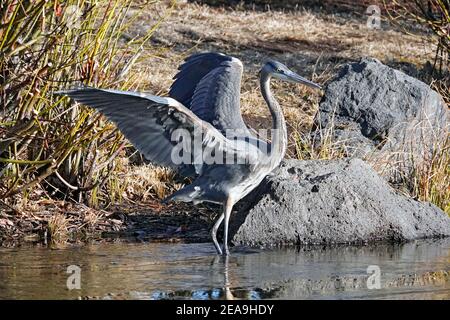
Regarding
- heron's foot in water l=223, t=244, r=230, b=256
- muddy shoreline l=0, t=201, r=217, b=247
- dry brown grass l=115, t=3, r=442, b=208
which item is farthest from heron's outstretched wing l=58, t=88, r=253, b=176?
dry brown grass l=115, t=3, r=442, b=208

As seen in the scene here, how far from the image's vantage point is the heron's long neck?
812 cm

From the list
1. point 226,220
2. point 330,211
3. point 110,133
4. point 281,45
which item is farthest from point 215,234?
point 281,45

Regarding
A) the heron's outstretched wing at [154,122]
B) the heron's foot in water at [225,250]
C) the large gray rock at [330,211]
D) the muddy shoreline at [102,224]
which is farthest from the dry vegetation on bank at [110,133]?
the heron's foot in water at [225,250]

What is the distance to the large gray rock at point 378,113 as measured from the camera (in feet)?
31.5

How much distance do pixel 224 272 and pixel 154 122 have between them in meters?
1.20

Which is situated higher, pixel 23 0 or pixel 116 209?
pixel 23 0

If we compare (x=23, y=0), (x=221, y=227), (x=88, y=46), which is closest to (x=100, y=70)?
(x=88, y=46)

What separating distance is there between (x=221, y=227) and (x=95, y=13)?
2.12 metres

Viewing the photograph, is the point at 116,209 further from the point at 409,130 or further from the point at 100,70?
the point at 409,130

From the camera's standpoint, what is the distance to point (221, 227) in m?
8.76

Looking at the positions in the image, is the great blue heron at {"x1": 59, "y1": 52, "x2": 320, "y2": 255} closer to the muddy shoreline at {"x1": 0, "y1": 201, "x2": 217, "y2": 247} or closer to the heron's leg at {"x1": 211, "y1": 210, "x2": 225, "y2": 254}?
the heron's leg at {"x1": 211, "y1": 210, "x2": 225, "y2": 254}

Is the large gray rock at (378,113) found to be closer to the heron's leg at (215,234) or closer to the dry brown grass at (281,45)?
the dry brown grass at (281,45)

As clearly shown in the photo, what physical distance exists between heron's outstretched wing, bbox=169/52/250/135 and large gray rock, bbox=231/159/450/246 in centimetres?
62

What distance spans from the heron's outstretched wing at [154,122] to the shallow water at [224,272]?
2.61ft
